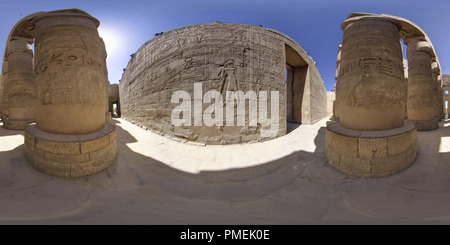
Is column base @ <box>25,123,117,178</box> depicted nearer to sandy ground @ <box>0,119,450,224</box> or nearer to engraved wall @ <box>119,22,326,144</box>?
sandy ground @ <box>0,119,450,224</box>

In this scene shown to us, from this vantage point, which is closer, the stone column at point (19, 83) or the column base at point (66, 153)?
the column base at point (66, 153)

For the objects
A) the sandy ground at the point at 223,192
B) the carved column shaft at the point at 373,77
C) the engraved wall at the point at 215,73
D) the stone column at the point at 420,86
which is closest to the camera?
the sandy ground at the point at 223,192

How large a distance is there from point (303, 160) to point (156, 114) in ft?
16.3

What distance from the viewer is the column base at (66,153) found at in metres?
2.69

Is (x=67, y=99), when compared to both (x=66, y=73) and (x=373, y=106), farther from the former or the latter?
(x=373, y=106)

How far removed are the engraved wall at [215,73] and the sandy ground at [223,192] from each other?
1524 millimetres

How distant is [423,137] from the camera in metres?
4.48

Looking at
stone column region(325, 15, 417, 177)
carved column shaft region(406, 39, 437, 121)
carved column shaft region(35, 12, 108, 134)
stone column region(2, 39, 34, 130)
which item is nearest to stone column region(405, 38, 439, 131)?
carved column shaft region(406, 39, 437, 121)

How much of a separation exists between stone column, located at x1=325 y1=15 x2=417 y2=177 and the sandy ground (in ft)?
0.83

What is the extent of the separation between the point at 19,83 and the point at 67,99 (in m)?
5.45

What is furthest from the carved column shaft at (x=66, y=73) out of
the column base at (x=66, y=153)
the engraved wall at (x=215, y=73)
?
the engraved wall at (x=215, y=73)

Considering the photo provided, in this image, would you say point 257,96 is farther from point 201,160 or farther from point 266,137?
point 201,160

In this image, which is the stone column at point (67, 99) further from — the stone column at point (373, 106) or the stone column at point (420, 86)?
the stone column at point (420, 86)

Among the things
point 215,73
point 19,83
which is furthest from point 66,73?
point 19,83
